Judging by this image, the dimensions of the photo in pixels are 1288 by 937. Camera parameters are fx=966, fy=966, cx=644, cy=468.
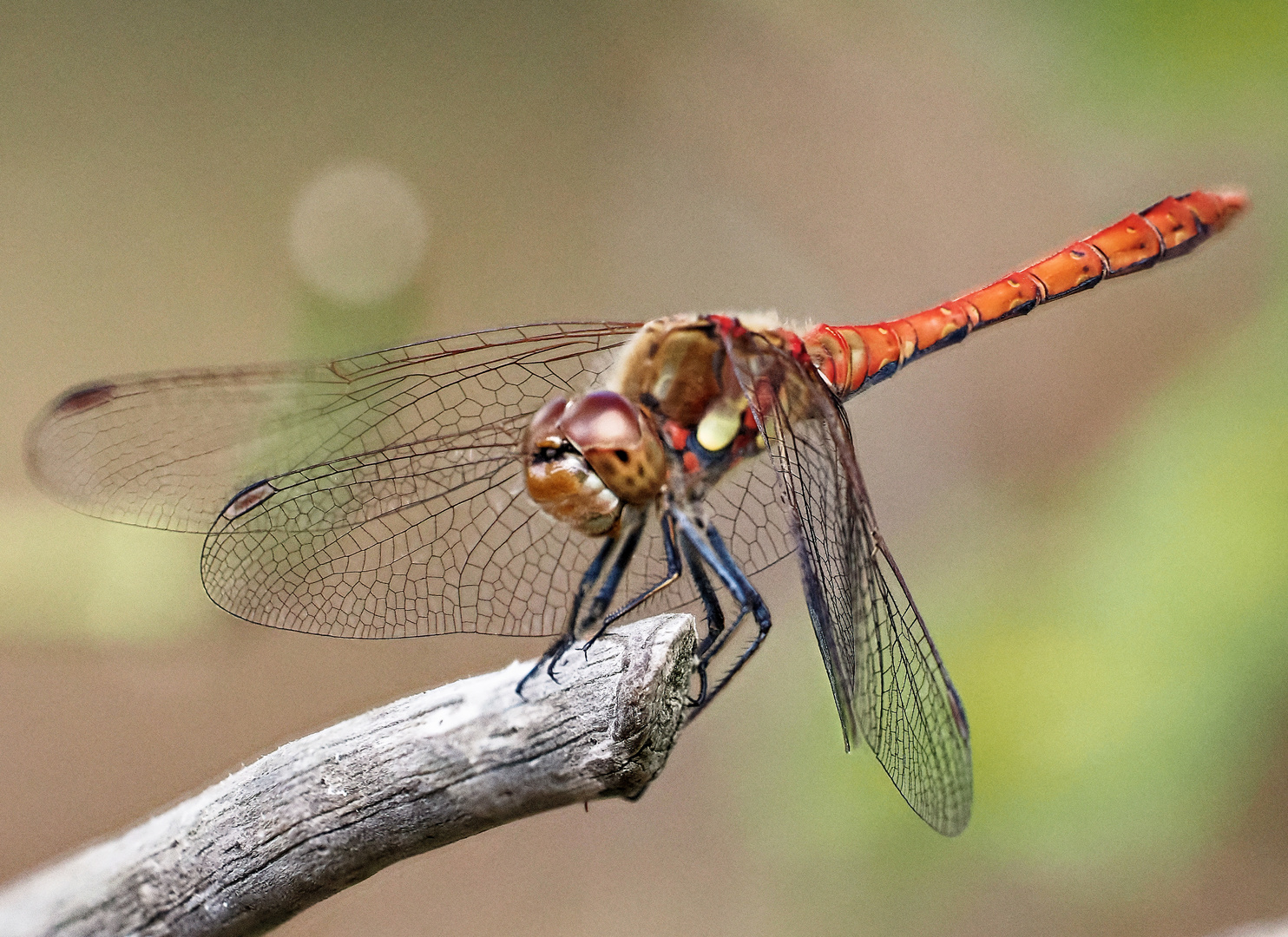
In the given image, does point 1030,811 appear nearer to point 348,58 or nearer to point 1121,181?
point 1121,181

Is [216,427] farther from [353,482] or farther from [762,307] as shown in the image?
[762,307]

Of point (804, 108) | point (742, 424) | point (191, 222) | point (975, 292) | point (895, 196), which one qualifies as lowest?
point (742, 424)

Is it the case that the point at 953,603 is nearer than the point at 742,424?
No

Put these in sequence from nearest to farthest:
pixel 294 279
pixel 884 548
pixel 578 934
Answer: pixel 884 548 → pixel 578 934 → pixel 294 279

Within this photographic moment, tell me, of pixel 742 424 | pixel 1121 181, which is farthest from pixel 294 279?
pixel 1121 181

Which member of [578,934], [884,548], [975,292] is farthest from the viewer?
[578,934]

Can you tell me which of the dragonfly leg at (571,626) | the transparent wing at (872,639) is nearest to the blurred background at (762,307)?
the dragonfly leg at (571,626)

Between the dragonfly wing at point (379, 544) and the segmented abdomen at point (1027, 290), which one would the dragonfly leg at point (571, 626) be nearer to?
the dragonfly wing at point (379, 544)
